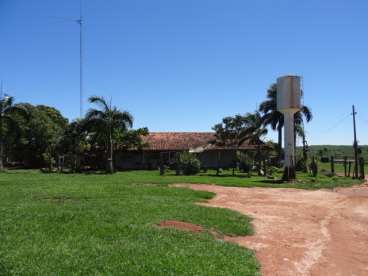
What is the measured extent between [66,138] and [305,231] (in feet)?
110

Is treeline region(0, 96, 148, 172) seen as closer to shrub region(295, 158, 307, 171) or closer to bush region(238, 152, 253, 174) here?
bush region(238, 152, 253, 174)

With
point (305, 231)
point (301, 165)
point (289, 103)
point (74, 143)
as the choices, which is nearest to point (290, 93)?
point (289, 103)

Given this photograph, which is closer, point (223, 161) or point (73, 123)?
point (73, 123)

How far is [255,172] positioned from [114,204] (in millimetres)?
26762

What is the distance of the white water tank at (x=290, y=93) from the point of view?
105 ft

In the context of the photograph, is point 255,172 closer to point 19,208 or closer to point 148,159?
point 148,159

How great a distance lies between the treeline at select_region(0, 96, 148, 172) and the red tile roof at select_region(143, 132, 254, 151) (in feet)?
11.1

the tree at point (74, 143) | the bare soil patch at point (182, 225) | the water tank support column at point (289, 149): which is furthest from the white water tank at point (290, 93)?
the bare soil patch at point (182, 225)

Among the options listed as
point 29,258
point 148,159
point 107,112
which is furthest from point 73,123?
point 29,258

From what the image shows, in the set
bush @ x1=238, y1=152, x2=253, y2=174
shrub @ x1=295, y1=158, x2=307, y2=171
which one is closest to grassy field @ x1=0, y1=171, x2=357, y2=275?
bush @ x1=238, y1=152, x2=253, y2=174

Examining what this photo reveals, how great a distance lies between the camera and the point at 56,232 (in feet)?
32.2

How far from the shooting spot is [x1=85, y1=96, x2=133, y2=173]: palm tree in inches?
1507

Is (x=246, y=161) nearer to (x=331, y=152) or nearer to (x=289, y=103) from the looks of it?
(x=289, y=103)

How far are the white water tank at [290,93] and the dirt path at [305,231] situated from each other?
11.7m
